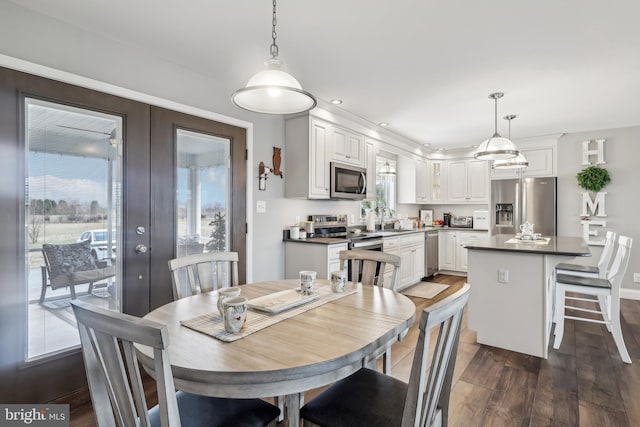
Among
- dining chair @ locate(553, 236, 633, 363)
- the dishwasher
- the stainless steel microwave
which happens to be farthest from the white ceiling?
the dishwasher

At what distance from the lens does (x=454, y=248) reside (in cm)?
592

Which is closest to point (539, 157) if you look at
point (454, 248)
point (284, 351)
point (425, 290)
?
point (454, 248)

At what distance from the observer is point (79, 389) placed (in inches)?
83.0

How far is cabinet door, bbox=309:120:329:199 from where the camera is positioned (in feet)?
11.7

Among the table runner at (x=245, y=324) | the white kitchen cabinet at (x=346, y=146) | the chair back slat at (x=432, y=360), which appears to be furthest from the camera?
the white kitchen cabinet at (x=346, y=146)

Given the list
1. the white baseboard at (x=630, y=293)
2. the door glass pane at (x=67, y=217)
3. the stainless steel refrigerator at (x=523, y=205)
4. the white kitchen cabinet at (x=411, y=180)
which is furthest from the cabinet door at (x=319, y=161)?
the white baseboard at (x=630, y=293)

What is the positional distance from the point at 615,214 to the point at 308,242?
15.2 feet

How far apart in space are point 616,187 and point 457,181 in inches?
89.7

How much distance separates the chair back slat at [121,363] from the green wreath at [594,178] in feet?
19.3

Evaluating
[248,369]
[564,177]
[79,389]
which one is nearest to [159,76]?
[79,389]

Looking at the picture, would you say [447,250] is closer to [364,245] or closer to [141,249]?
[364,245]

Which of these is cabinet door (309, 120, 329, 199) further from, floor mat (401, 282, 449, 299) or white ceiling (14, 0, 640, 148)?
floor mat (401, 282, 449, 299)

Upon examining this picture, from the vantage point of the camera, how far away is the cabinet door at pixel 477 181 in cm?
584

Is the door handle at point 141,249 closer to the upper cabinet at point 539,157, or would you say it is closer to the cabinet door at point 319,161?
the cabinet door at point 319,161
